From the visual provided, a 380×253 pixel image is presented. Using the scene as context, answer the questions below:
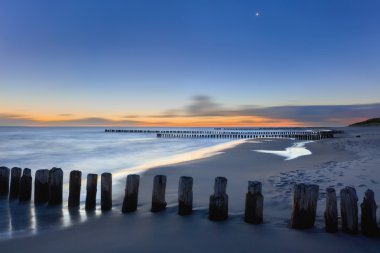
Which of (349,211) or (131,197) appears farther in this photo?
(131,197)

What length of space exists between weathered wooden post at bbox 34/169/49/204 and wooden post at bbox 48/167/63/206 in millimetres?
302

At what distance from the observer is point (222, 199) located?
18.7 feet

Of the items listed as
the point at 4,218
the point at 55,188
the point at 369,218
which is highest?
the point at 55,188

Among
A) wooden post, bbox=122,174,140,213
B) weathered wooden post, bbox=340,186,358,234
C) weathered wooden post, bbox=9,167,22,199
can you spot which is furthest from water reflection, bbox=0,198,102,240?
weathered wooden post, bbox=340,186,358,234

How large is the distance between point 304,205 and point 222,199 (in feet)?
4.36

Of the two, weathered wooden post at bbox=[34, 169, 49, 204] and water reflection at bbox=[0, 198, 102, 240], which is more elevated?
weathered wooden post at bbox=[34, 169, 49, 204]

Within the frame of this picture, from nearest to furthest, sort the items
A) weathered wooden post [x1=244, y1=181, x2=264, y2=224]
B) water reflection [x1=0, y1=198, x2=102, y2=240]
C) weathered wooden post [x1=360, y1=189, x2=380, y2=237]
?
weathered wooden post [x1=360, y1=189, x2=380, y2=237] → weathered wooden post [x1=244, y1=181, x2=264, y2=224] → water reflection [x1=0, y1=198, x2=102, y2=240]

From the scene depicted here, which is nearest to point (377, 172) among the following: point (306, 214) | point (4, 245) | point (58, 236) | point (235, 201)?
point (235, 201)

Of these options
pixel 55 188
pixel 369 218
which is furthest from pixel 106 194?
pixel 369 218

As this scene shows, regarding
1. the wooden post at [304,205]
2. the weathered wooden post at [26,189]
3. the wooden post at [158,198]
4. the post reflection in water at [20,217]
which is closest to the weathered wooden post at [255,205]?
the wooden post at [304,205]

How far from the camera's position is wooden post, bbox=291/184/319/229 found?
516 cm

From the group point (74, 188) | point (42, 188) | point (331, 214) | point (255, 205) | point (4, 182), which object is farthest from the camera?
point (4, 182)

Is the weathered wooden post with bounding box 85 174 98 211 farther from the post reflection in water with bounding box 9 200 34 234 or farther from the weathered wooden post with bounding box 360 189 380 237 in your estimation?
the weathered wooden post with bounding box 360 189 380 237

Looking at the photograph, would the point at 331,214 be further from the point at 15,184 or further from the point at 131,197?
the point at 15,184
